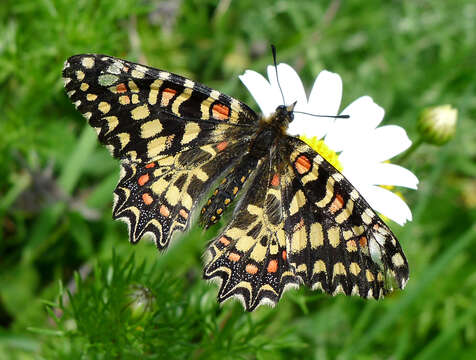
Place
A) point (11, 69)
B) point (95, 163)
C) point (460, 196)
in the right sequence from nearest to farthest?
point (11, 69) → point (95, 163) → point (460, 196)

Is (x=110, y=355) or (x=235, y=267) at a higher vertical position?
(x=235, y=267)

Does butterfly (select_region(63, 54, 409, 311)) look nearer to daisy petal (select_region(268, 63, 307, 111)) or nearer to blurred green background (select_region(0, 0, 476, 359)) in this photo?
daisy petal (select_region(268, 63, 307, 111))

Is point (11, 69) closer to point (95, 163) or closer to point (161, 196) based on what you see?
point (95, 163)

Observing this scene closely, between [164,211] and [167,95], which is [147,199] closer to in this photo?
[164,211]

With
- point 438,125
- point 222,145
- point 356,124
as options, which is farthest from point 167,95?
point 438,125

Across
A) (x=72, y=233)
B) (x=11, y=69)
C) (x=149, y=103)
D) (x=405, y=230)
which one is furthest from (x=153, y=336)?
(x=11, y=69)

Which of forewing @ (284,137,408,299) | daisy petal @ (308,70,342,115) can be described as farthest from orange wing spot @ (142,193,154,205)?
daisy petal @ (308,70,342,115)
